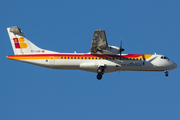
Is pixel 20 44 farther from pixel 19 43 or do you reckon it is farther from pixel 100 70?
pixel 100 70

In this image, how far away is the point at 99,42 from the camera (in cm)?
3164

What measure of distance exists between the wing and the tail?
4968 mm

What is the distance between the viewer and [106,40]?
103ft

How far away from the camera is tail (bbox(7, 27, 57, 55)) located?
33259 millimetres

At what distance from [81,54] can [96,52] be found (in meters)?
1.74

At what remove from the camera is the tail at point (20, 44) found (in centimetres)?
3326

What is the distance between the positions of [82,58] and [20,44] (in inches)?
287

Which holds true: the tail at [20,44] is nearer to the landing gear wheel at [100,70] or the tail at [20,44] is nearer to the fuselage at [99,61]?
the fuselage at [99,61]

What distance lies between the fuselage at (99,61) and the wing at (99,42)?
843 mm

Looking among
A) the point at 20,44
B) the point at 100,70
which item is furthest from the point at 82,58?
the point at 20,44

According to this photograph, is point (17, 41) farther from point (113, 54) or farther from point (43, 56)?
point (113, 54)

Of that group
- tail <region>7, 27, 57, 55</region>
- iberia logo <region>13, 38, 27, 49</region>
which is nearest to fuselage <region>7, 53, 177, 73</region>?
tail <region>7, 27, 57, 55</region>

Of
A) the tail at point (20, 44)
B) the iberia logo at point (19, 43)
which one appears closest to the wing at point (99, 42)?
the tail at point (20, 44)

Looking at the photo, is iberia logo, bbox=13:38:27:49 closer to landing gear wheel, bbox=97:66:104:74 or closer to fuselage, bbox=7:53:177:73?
fuselage, bbox=7:53:177:73
